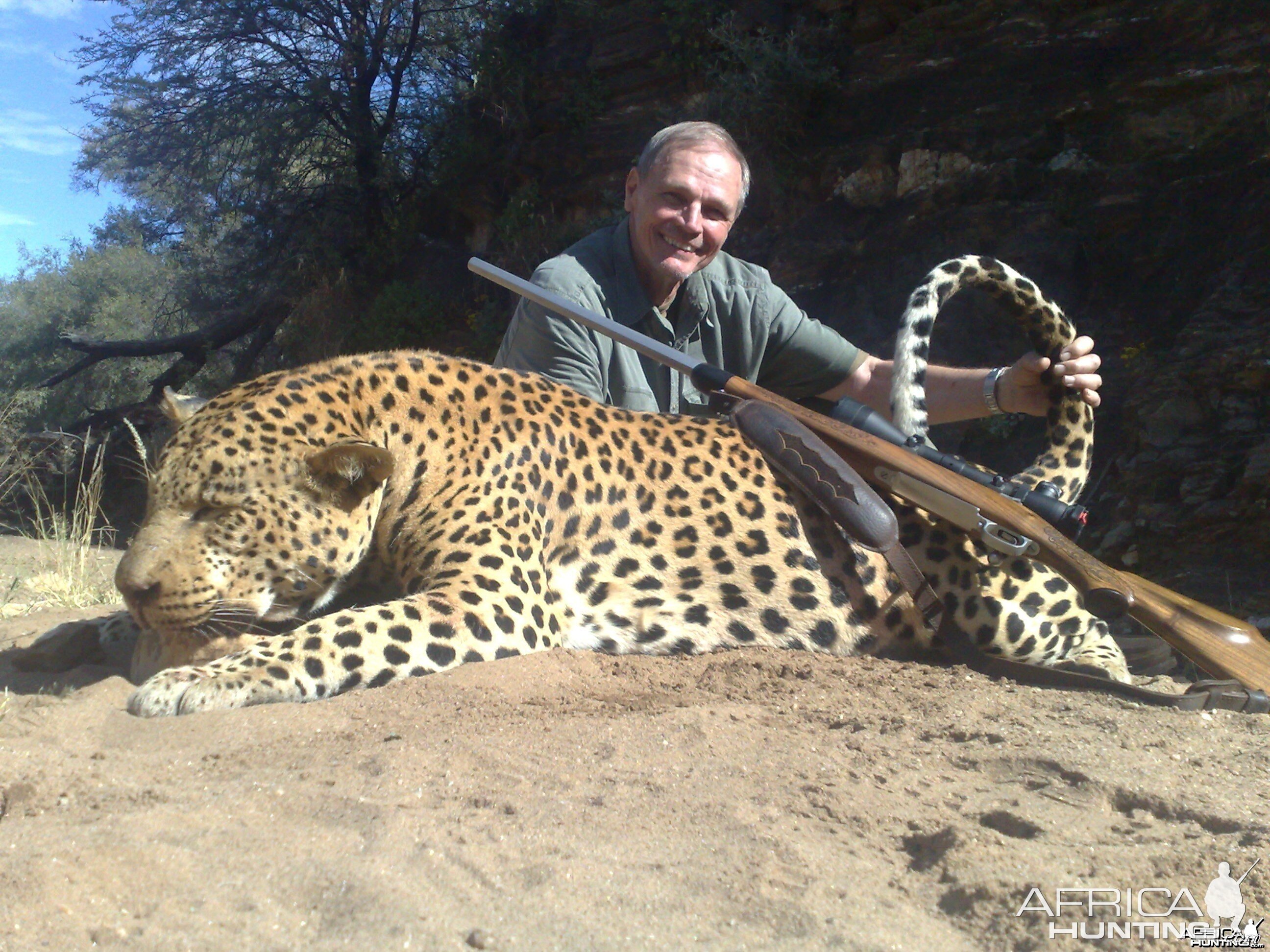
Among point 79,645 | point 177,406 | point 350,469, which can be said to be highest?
point 177,406

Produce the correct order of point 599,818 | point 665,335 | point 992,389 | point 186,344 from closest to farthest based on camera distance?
point 599,818 < point 992,389 < point 665,335 < point 186,344

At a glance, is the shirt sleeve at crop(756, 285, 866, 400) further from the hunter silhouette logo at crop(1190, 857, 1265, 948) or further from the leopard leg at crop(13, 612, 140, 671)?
the hunter silhouette logo at crop(1190, 857, 1265, 948)

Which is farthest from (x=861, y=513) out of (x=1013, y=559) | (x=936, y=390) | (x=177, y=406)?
(x=177, y=406)

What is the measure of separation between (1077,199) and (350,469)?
8033 mm

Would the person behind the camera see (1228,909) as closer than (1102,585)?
Yes

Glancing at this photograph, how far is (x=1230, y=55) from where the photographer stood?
27.9 feet

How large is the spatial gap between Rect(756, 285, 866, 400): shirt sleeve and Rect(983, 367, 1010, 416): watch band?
1.02 m

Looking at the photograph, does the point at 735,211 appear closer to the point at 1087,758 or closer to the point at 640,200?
the point at 640,200

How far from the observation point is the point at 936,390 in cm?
516

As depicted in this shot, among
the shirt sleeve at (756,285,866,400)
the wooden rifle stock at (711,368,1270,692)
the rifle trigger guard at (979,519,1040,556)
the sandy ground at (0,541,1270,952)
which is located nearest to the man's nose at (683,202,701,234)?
the shirt sleeve at (756,285,866,400)

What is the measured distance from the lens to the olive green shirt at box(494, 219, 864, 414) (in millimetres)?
5008

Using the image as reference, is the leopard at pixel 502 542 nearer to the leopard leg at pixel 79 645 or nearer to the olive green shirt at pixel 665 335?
the leopard leg at pixel 79 645

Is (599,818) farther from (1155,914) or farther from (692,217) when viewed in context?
(692,217)

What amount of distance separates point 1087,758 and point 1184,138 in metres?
8.09
